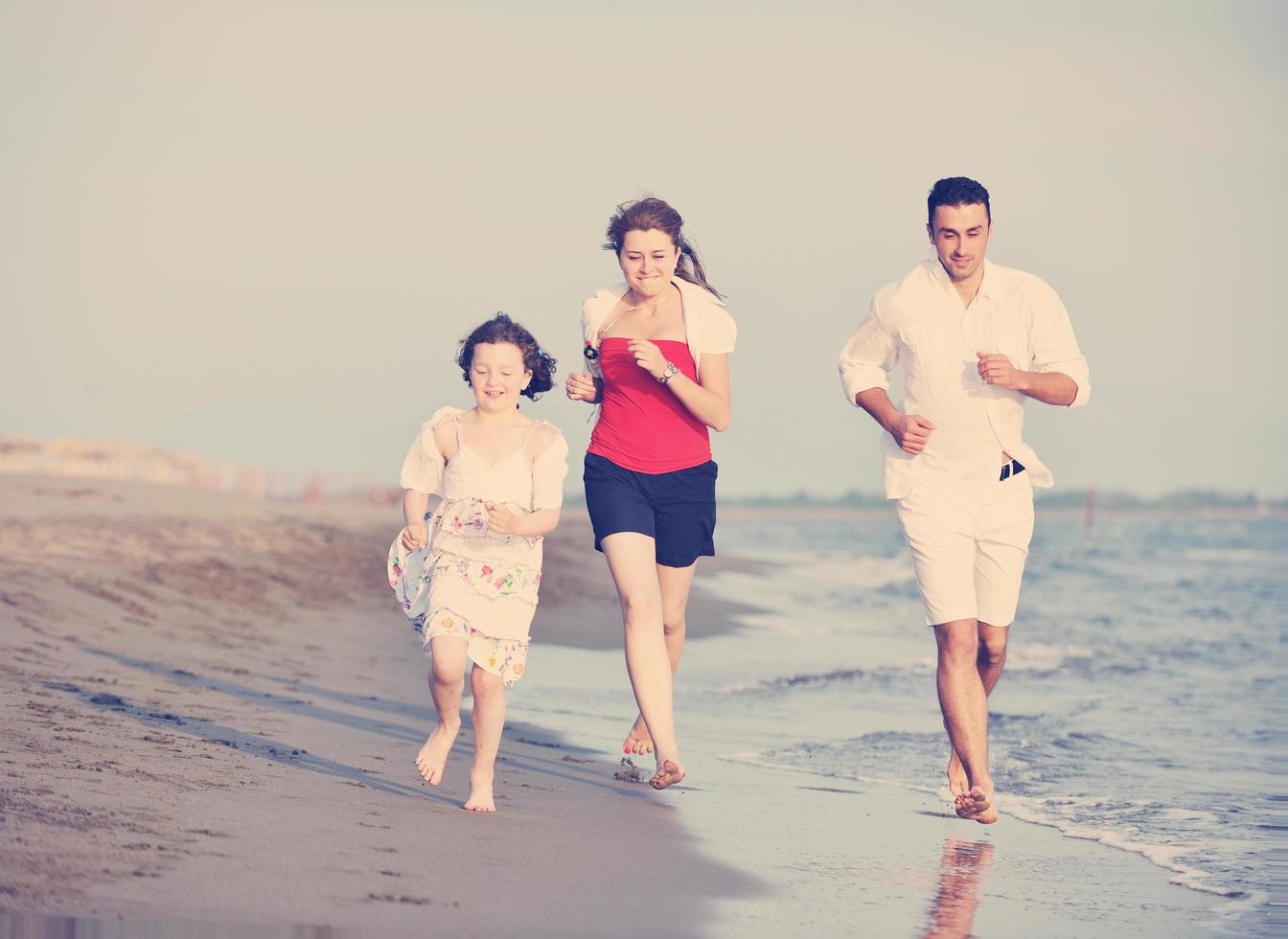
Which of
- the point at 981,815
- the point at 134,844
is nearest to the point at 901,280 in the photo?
the point at 981,815

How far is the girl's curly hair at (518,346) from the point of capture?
5.03m

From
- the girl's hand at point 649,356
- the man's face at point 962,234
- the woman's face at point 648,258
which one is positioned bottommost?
the girl's hand at point 649,356

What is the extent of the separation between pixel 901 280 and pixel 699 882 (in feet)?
7.48

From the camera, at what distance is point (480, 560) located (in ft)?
16.0

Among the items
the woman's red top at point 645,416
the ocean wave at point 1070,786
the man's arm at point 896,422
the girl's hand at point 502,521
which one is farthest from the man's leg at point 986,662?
the girl's hand at point 502,521

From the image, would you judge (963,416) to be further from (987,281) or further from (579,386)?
(579,386)

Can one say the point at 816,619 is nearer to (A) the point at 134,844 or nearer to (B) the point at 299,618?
(B) the point at 299,618

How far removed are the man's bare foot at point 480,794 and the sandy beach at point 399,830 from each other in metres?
0.06

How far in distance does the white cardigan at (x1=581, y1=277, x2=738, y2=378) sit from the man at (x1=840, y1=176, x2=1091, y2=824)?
1.81ft

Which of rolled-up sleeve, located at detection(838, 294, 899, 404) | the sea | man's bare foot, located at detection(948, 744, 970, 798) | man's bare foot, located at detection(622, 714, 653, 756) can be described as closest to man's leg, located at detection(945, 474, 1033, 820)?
man's bare foot, located at detection(948, 744, 970, 798)

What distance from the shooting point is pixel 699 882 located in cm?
418

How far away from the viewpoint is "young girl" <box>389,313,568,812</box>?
4.83m

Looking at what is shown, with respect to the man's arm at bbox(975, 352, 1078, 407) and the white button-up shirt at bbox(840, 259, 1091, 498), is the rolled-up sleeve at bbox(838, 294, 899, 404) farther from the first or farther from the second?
the man's arm at bbox(975, 352, 1078, 407)

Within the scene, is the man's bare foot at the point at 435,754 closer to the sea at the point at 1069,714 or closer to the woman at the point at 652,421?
the woman at the point at 652,421
